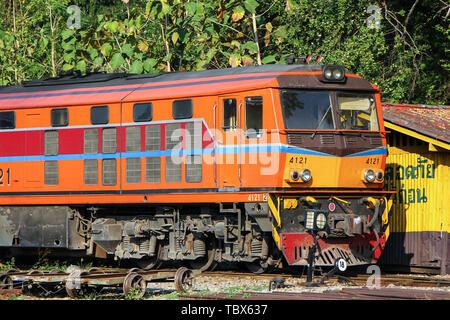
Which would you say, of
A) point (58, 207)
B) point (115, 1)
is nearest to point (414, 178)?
point (58, 207)

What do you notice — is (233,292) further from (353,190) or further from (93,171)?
(93,171)

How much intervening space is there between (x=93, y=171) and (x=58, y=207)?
1.32m

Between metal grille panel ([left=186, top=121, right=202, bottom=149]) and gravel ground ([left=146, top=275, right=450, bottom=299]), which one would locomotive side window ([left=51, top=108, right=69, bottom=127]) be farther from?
gravel ground ([left=146, top=275, right=450, bottom=299])

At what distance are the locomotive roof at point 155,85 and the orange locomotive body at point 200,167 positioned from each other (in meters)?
0.03

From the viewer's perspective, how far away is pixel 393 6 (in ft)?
95.9

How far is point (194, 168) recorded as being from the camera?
15.8 meters

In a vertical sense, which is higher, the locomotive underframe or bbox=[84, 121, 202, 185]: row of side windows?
bbox=[84, 121, 202, 185]: row of side windows

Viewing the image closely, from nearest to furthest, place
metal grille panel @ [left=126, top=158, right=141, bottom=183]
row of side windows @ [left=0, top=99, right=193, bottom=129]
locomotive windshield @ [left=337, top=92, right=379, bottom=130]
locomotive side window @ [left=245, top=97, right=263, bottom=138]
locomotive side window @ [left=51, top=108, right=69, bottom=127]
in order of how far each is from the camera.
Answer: locomotive side window @ [left=245, top=97, right=263, bottom=138] → locomotive windshield @ [left=337, top=92, right=379, bottom=130] → row of side windows @ [left=0, top=99, right=193, bottom=129] → metal grille panel @ [left=126, top=158, right=141, bottom=183] → locomotive side window @ [left=51, top=108, right=69, bottom=127]

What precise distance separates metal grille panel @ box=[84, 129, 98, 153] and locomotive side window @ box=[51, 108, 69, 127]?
2.01ft

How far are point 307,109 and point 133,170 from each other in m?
4.05

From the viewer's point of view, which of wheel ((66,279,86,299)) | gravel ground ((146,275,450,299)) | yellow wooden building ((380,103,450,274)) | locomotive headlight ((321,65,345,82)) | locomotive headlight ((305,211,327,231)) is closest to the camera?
wheel ((66,279,86,299))

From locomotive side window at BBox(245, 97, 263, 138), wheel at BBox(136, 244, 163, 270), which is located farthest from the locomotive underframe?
locomotive side window at BBox(245, 97, 263, 138)

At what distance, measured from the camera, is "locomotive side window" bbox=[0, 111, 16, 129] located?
18.2 m
